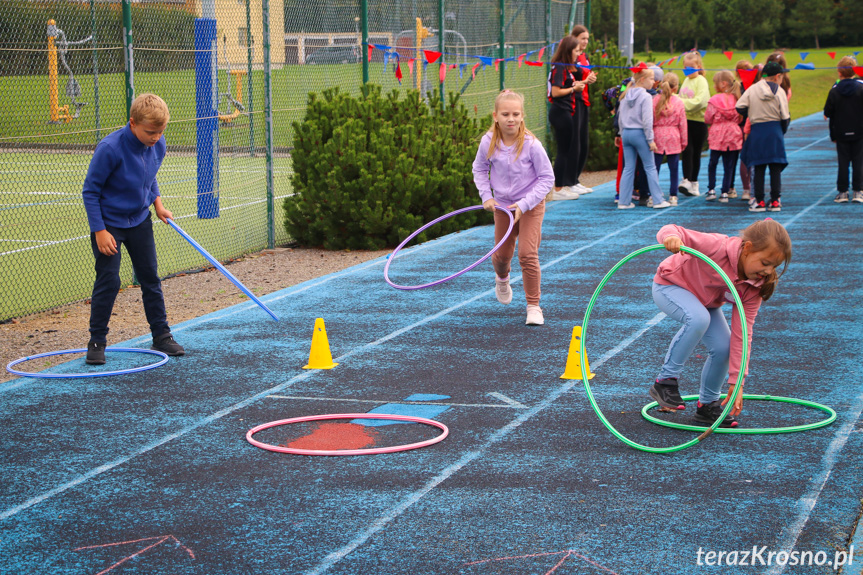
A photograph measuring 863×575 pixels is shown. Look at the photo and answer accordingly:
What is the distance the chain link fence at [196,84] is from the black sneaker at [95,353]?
2.29 m

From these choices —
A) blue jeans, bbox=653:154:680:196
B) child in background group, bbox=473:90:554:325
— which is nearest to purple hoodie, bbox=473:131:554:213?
child in background group, bbox=473:90:554:325

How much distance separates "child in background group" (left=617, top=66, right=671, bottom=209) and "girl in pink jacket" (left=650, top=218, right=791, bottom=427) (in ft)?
30.1

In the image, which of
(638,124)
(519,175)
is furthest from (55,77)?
(638,124)

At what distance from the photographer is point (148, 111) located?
22.7 feet

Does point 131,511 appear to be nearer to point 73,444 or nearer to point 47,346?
point 73,444

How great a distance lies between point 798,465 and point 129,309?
6658 mm

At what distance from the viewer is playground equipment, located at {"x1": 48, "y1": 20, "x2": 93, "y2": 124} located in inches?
379

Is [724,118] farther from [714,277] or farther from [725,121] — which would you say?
[714,277]

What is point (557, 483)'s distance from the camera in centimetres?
488

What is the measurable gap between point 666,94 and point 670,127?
0.54 metres

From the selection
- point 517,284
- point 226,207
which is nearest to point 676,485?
point 517,284

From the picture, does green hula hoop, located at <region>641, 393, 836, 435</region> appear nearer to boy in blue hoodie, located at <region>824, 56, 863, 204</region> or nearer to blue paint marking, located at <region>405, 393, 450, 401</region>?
blue paint marking, located at <region>405, 393, 450, 401</region>

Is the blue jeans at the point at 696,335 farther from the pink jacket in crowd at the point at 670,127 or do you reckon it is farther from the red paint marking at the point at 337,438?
the pink jacket in crowd at the point at 670,127

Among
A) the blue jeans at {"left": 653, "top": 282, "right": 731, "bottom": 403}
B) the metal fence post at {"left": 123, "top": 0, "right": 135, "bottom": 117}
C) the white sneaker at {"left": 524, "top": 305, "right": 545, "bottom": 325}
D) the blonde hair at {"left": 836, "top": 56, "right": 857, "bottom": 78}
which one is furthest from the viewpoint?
the blonde hair at {"left": 836, "top": 56, "right": 857, "bottom": 78}
